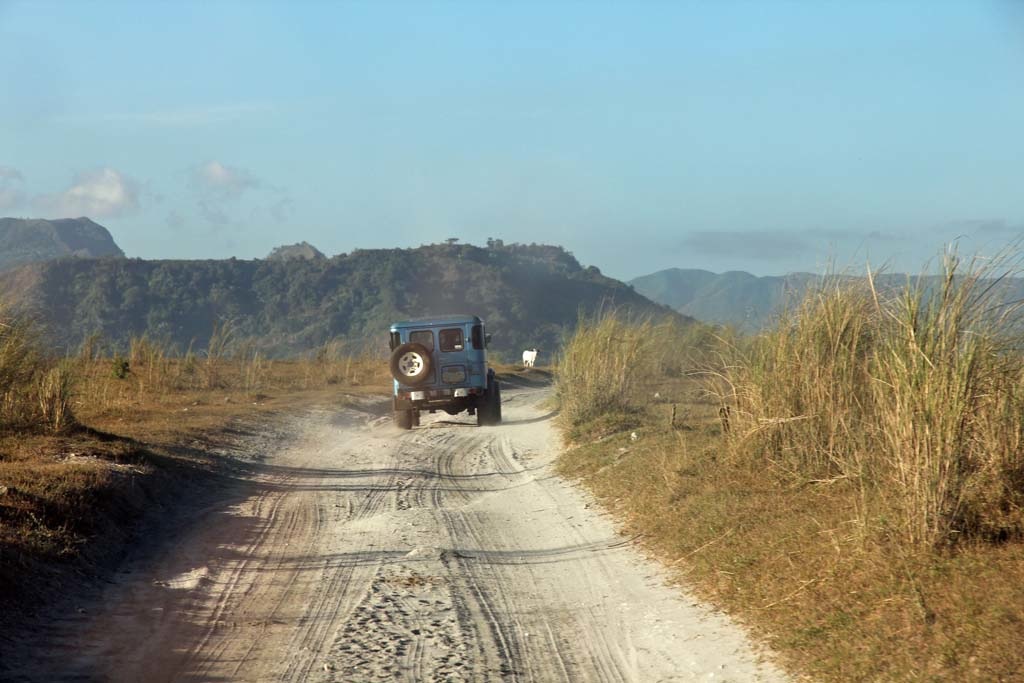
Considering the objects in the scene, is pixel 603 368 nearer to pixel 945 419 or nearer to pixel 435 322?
pixel 435 322

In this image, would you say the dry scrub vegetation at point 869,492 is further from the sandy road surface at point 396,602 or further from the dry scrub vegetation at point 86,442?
the dry scrub vegetation at point 86,442

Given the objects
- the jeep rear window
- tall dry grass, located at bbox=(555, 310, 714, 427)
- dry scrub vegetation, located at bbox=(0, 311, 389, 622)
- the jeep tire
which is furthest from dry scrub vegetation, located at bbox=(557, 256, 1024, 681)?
the jeep tire

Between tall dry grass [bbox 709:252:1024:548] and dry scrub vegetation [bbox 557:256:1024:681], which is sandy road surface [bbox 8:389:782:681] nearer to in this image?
dry scrub vegetation [bbox 557:256:1024:681]

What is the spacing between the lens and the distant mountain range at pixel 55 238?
8388 centimetres

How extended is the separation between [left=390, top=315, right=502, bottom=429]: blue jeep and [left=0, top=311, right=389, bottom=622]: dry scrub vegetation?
3.31 meters

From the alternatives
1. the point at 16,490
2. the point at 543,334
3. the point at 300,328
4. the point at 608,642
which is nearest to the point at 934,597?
the point at 608,642

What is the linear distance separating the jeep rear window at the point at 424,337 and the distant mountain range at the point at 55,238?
214ft

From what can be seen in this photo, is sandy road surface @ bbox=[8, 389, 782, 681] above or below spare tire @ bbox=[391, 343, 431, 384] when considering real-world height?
below

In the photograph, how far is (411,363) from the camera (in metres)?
19.3

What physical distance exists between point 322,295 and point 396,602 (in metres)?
77.6

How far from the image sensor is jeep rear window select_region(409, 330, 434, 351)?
1978cm

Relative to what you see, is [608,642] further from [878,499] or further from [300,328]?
[300,328]

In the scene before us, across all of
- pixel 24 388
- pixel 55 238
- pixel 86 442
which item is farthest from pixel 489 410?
pixel 55 238

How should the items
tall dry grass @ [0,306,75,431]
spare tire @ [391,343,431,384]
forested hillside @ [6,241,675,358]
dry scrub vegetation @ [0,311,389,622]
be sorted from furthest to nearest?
forested hillside @ [6,241,675,358] < spare tire @ [391,343,431,384] < tall dry grass @ [0,306,75,431] < dry scrub vegetation @ [0,311,389,622]
